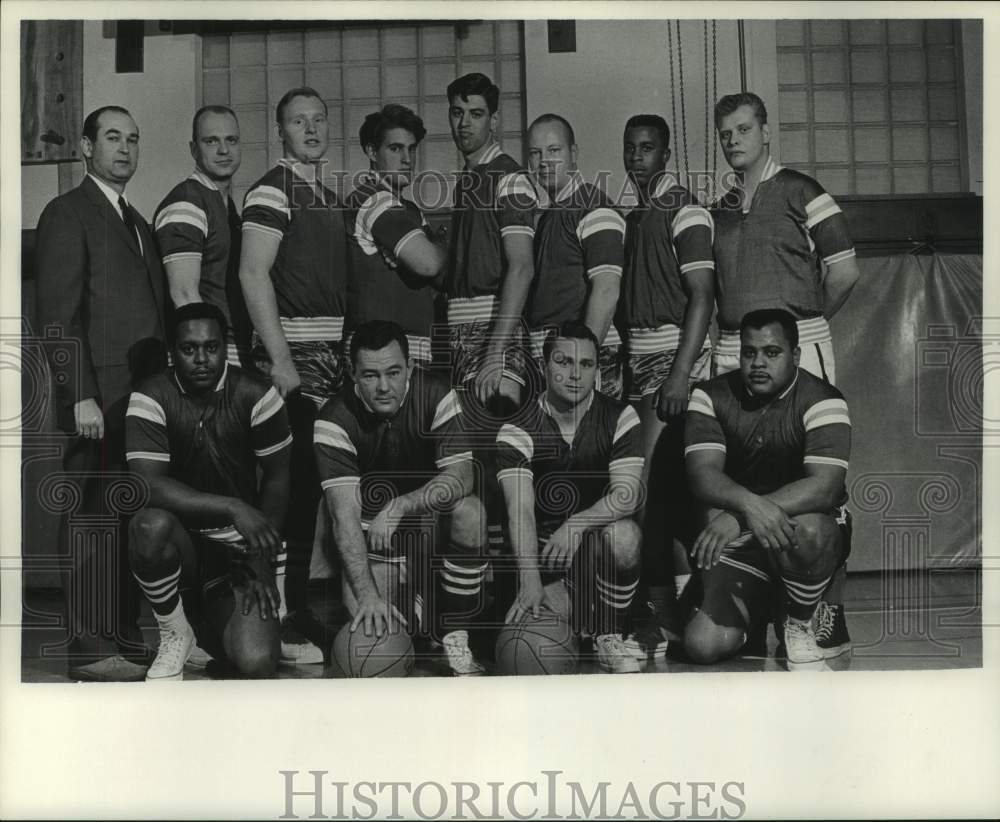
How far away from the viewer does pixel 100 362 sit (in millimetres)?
6375

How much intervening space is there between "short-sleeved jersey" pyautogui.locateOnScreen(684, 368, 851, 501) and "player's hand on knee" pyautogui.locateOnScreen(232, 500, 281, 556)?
200 centimetres

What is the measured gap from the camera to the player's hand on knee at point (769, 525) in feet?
21.0

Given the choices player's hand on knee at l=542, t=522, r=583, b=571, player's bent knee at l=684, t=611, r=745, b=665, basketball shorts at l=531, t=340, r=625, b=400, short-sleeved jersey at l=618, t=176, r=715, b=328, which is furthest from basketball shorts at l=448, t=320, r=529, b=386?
player's bent knee at l=684, t=611, r=745, b=665

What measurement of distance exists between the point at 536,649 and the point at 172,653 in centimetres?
168

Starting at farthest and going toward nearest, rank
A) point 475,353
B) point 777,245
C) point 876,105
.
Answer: point 876,105 → point 777,245 → point 475,353

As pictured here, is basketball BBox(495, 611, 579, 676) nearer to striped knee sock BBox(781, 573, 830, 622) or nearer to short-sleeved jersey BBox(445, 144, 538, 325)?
striped knee sock BBox(781, 573, 830, 622)

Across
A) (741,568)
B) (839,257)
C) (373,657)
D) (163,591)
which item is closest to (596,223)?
(839,257)

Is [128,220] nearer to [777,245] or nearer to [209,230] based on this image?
[209,230]

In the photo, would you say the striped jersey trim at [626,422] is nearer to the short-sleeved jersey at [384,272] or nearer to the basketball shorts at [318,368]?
the short-sleeved jersey at [384,272]

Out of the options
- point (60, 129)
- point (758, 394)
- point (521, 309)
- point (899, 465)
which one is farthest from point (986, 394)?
point (60, 129)

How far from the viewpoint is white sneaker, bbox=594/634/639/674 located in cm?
636

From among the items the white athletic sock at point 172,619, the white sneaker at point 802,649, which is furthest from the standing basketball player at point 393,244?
the white sneaker at point 802,649

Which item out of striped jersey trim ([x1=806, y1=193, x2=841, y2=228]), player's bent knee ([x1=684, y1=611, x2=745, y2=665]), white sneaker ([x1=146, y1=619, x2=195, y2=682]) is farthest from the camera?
striped jersey trim ([x1=806, y1=193, x2=841, y2=228])

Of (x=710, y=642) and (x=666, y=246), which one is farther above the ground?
(x=666, y=246)
